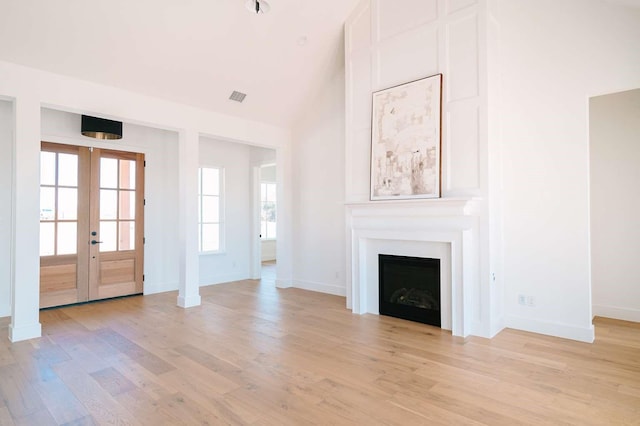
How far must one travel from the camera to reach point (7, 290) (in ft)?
15.9

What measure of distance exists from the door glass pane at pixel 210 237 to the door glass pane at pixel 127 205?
1.32 metres

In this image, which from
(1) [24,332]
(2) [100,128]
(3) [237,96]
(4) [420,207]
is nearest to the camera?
(1) [24,332]

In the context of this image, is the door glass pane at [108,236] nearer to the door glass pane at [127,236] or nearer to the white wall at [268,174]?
the door glass pane at [127,236]

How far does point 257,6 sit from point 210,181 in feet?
12.0

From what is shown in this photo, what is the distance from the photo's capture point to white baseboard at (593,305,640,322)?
4.39 m

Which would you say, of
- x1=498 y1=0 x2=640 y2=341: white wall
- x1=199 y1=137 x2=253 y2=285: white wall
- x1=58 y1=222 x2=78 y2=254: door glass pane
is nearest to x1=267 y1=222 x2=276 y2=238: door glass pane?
x1=199 y1=137 x2=253 y2=285: white wall

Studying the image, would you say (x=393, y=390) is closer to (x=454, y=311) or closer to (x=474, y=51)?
(x=454, y=311)

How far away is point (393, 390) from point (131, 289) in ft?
16.4

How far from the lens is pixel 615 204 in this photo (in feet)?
14.8

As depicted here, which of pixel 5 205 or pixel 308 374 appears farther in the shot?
pixel 5 205

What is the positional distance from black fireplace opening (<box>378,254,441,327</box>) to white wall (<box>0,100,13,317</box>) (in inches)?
193

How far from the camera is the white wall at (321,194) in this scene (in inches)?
239

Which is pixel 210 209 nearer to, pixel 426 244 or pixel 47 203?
pixel 47 203

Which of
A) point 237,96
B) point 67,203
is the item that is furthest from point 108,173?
point 237,96
